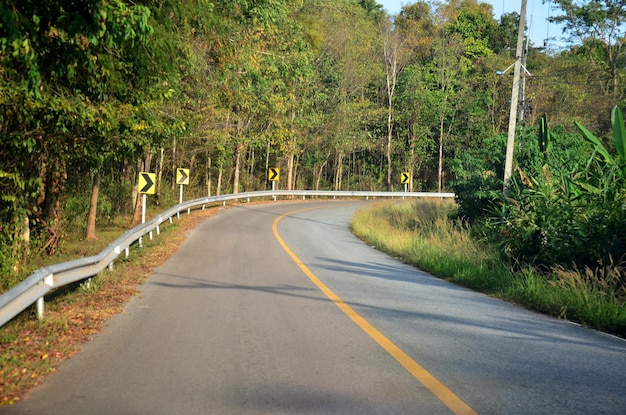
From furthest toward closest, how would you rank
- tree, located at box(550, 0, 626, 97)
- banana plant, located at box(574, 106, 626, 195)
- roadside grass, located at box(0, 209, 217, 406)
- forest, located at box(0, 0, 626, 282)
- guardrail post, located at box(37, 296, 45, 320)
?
tree, located at box(550, 0, 626, 97)
banana plant, located at box(574, 106, 626, 195)
forest, located at box(0, 0, 626, 282)
guardrail post, located at box(37, 296, 45, 320)
roadside grass, located at box(0, 209, 217, 406)

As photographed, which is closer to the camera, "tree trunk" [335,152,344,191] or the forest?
the forest

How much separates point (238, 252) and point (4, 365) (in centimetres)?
1114

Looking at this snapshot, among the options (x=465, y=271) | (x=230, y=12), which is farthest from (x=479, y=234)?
(x=230, y=12)

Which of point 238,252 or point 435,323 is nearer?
point 435,323

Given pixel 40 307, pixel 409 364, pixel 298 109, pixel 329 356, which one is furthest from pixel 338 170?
pixel 409 364

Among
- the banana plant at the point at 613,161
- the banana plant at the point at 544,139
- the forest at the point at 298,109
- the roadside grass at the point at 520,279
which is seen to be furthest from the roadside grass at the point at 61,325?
the banana plant at the point at 544,139

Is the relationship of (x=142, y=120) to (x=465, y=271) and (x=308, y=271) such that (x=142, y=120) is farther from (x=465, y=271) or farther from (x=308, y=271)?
(x=465, y=271)

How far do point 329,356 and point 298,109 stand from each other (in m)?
40.4

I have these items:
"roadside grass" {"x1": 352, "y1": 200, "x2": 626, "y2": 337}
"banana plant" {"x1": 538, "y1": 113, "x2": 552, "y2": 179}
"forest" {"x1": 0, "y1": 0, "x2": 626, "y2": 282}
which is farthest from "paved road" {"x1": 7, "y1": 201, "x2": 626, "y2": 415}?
"banana plant" {"x1": 538, "y1": 113, "x2": 552, "y2": 179}

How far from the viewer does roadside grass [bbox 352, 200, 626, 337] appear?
31.9 ft

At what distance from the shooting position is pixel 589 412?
516 centimetres

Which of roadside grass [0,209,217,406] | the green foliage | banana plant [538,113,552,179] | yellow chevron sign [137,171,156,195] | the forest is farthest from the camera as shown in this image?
yellow chevron sign [137,171,156,195]

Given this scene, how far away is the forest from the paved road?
10.5ft

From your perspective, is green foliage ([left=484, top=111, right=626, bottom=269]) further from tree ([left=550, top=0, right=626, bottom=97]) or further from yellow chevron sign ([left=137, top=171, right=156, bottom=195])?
tree ([left=550, top=0, right=626, bottom=97])
